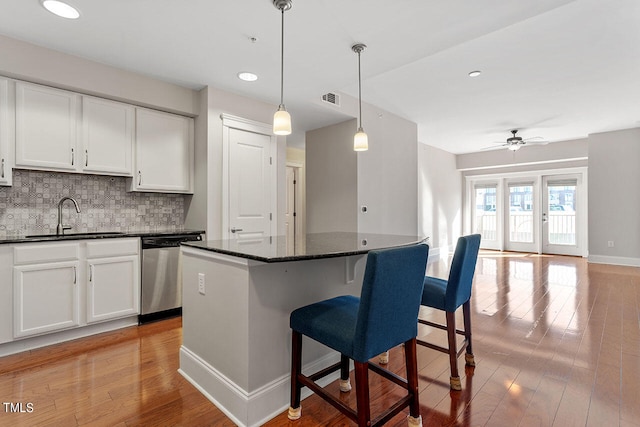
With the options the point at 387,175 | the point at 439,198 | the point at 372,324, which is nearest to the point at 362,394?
the point at 372,324

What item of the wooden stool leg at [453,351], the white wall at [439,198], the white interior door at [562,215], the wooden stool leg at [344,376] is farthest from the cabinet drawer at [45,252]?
the white interior door at [562,215]

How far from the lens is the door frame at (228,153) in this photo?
3.57 meters

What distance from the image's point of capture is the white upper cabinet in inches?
102

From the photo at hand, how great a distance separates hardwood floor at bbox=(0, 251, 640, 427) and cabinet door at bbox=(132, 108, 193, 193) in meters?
1.50

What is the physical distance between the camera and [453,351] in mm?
1963

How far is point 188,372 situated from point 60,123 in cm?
252

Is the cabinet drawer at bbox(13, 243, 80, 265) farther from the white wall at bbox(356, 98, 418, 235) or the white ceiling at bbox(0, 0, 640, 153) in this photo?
the white wall at bbox(356, 98, 418, 235)

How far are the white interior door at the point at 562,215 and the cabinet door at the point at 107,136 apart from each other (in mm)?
8942

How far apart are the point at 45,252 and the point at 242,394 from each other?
7.04ft

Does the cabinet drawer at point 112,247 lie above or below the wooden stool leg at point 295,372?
above

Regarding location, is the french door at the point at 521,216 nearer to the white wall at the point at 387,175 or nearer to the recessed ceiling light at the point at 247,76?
the white wall at the point at 387,175

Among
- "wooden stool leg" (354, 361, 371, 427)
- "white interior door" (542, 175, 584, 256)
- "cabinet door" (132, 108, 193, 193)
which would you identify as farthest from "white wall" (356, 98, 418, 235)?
"white interior door" (542, 175, 584, 256)

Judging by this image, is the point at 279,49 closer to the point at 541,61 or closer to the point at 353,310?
the point at 353,310

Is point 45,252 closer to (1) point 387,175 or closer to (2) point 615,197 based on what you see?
(1) point 387,175
